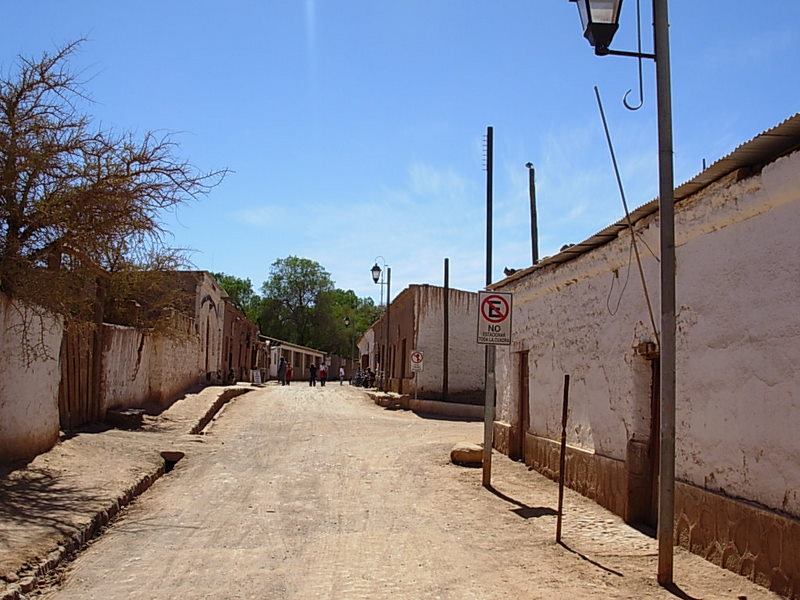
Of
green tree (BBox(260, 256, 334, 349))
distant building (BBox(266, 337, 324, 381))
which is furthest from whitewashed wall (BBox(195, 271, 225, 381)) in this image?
green tree (BBox(260, 256, 334, 349))

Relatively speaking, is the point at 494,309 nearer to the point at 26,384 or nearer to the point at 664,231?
the point at 664,231

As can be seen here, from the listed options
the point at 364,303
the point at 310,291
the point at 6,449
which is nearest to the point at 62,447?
the point at 6,449

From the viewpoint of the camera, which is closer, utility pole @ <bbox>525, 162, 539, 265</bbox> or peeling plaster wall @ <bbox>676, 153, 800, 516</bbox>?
peeling plaster wall @ <bbox>676, 153, 800, 516</bbox>

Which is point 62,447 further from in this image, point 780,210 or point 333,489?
point 780,210

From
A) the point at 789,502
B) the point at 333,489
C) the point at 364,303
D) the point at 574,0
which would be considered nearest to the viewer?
the point at 789,502

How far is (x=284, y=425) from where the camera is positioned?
19812 millimetres

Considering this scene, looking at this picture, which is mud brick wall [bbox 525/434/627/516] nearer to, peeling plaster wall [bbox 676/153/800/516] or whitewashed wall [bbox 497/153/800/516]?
whitewashed wall [bbox 497/153/800/516]

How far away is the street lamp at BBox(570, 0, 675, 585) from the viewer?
19.3 ft

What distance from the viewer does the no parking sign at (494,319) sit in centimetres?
1099

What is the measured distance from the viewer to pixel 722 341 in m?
6.70

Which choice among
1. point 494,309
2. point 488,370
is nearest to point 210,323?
point 488,370

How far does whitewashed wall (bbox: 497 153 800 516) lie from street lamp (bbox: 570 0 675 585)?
721 mm

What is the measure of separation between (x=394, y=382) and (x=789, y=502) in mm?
29152

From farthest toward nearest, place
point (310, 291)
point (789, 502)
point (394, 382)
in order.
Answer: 1. point (310, 291)
2. point (394, 382)
3. point (789, 502)
